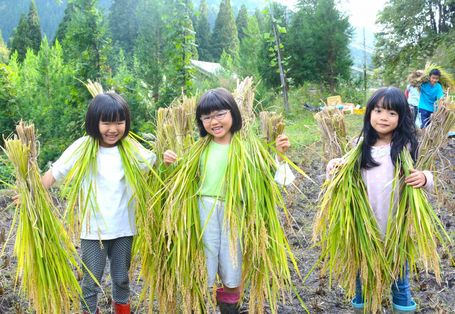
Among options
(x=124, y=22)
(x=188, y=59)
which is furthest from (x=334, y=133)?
(x=124, y=22)

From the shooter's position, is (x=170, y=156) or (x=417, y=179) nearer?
(x=417, y=179)

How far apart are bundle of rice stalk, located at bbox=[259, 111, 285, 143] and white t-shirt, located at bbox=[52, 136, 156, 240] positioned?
2.09 feet

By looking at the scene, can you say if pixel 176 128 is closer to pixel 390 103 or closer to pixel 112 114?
pixel 112 114

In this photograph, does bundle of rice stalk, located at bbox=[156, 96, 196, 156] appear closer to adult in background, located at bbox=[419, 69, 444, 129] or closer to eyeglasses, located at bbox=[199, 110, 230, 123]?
eyeglasses, located at bbox=[199, 110, 230, 123]

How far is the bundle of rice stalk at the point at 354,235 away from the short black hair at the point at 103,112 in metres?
1.12

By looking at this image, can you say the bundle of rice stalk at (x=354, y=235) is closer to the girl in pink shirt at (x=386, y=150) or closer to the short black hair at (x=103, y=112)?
the girl in pink shirt at (x=386, y=150)

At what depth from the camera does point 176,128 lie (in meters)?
2.36

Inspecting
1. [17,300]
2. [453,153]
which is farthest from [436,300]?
[453,153]

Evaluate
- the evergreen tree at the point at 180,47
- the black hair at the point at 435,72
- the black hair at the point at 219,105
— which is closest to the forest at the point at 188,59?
the evergreen tree at the point at 180,47

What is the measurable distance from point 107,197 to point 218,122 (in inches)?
26.5

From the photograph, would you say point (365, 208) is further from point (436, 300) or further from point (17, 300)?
point (17, 300)

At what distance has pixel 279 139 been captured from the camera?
88.7 inches

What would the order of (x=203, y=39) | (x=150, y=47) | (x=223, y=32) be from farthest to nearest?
1. (x=203, y=39)
2. (x=223, y=32)
3. (x=150, y=47)

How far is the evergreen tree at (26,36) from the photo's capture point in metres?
30.9
